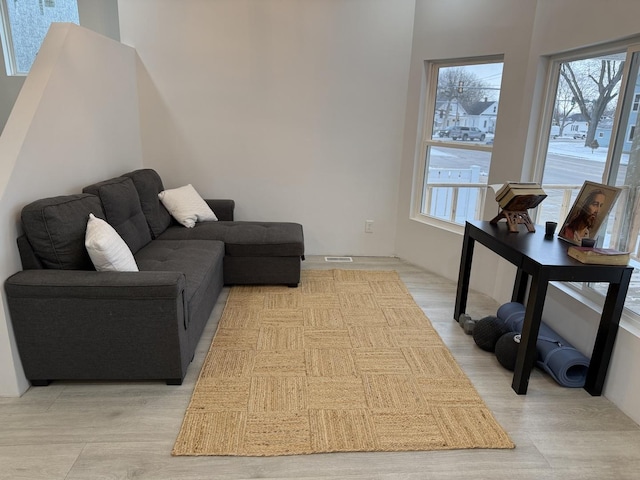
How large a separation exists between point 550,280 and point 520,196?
69 cm

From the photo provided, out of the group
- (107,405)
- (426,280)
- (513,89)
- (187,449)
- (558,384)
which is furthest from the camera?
(426,280)

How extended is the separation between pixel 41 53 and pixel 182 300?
1884 millimetres

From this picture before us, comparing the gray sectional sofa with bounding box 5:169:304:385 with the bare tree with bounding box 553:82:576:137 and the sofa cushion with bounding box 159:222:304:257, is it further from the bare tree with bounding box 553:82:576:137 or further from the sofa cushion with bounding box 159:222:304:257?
the bare tree with bounding box 553:82:576:137

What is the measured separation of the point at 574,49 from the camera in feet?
9.01

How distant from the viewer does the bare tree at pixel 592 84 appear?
8.55 feet

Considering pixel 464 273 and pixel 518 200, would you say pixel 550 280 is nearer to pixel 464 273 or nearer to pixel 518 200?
pixel 518 200

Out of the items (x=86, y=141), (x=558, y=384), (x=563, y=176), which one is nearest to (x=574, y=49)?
(x=563, y=176)

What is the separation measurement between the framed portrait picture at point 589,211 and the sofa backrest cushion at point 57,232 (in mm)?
2778

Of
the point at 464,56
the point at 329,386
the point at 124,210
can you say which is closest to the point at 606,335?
the point at 329,386

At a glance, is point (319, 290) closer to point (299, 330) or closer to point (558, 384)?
point (299, 330)

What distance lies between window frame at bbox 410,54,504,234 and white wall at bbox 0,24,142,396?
270 centimetres

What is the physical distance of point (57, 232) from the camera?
230 centimetres

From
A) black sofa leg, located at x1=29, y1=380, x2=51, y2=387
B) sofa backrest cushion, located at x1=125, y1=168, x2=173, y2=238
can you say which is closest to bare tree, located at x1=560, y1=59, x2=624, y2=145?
sofa backrest cushion, located at x1=125, y1=168, x2=173, y2=238

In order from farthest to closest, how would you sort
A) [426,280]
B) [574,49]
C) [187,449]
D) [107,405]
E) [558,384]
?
[426,280], [574,49], [558,384], [107,405], [187,449]
